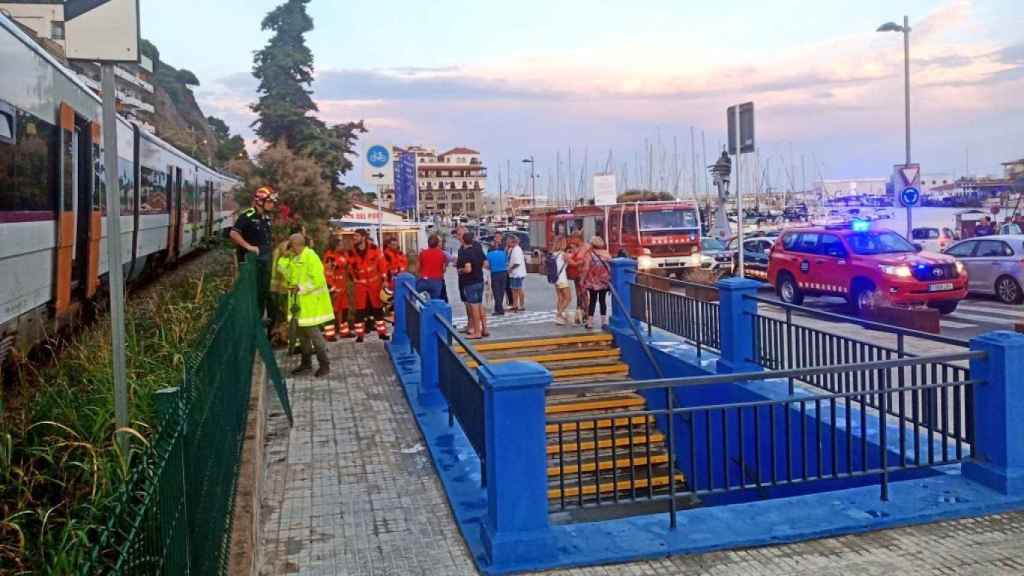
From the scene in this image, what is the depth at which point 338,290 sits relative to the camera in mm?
14570

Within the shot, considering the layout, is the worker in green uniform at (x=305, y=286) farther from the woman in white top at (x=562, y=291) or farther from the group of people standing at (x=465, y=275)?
the woman in white top at (x=562, y=291)

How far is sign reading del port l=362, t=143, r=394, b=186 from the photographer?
1673 cm

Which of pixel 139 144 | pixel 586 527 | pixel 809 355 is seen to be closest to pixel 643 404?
pixel 809 355

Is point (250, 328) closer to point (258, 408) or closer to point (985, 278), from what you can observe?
point (258, 408)

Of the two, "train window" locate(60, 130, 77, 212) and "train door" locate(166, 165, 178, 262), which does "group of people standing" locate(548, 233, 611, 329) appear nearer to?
"train window" locate(60, 130, 77, 212)

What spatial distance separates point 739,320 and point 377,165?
845 centimetres

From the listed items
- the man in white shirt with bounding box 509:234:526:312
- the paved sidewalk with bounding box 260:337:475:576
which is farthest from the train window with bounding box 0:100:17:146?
the man in white shirt with bounding box 509:234:526:312

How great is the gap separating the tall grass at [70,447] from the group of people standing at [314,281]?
9.90ft

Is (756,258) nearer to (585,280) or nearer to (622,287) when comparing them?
(585,280)

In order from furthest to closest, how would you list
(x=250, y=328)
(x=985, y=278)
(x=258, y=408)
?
(x=985, y=278)
(x=250, y=328)
(x=258, y=408)

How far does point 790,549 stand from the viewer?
5598 millimetres

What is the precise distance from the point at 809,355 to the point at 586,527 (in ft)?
14.0

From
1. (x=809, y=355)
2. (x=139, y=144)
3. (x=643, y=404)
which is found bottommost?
(x=643, y=404)

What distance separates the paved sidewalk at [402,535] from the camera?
5.35 meters
